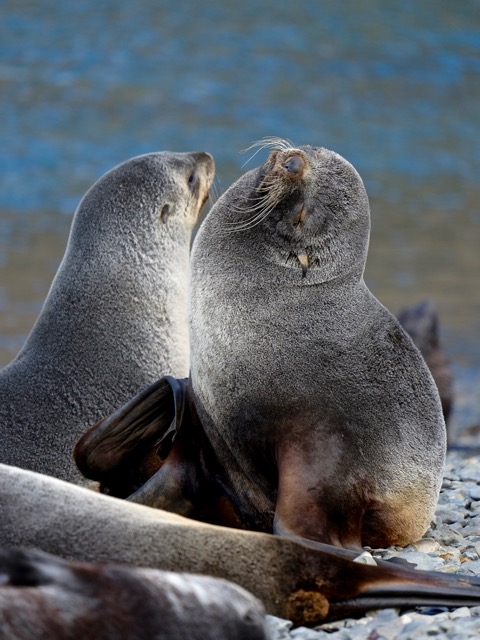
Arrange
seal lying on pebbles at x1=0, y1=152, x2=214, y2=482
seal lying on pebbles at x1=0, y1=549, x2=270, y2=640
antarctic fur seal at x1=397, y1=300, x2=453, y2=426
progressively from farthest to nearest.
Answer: antarctic fur seal at x1=397, y1=300, x2=453, y2=426, seal lying on pebbles at x1=0, y1=152, x2=214, y2=482, seal lying on pebbles at x1=0, y1=549, x2=270, y2=640

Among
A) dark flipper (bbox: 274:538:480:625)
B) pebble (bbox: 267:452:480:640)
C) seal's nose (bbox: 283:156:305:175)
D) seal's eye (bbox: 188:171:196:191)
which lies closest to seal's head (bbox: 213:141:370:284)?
seal's nose (bbox: 283:156:305:175)

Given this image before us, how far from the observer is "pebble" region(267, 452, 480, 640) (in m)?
3.76

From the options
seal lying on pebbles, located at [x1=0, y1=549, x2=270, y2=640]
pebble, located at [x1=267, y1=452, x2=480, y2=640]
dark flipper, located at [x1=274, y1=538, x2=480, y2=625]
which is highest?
seal lying on pebbles, located at [x1=0, y1=549, x2=270, y2=640]

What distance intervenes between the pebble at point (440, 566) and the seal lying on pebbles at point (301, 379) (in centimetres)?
16

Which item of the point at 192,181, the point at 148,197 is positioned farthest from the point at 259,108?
the point at 148,197

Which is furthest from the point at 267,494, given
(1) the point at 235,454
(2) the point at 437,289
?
(2) the point at 437,289

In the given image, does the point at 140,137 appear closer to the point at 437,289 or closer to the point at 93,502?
the point at 437,289

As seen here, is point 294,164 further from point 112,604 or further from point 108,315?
point 112,604

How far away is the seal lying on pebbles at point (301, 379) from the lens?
4668 millimetres

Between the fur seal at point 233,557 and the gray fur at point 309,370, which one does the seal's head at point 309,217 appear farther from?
the fur seal at point 233,557

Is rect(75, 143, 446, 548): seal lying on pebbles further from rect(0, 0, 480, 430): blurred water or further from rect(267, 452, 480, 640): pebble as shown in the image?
rect(0, 0, 480, 430): blurred water

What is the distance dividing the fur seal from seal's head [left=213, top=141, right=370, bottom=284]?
4.30ft

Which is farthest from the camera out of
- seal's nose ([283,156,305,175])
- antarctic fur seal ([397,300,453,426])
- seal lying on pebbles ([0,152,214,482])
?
antarctic fur seal ([397,300,453,426])

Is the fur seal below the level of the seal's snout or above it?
below
